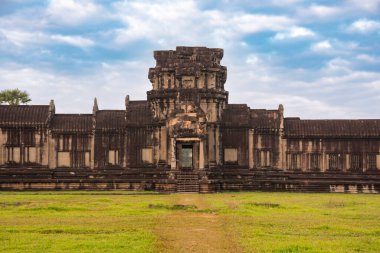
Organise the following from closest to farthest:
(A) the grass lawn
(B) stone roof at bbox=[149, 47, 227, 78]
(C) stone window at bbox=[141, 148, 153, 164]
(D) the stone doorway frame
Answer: (A) the grass lawn
(D) the stone doorway frame
(B) stone roof at bbox=[149, 47, 227, 78]
(C) stone window at bbox=[141, 148, 153, 164]

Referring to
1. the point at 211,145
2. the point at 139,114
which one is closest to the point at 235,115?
the point at 211,145

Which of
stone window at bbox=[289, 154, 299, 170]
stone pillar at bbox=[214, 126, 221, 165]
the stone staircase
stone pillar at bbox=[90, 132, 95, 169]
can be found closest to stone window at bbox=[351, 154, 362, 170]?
stone window at bbox=[289, 154, 299, 170]

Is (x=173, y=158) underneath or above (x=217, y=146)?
underneath

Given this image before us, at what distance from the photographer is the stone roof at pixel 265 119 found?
6316 centimetres

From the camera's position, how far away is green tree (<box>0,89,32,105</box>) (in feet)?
333

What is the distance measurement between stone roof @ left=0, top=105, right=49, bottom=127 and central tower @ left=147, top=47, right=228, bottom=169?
10.9 m

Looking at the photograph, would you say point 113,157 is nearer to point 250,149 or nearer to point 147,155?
point 147,155

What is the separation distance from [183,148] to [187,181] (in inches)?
257

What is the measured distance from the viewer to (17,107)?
64.3m

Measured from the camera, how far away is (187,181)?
55656 millimetres

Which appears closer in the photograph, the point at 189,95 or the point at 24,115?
the point at 189,95

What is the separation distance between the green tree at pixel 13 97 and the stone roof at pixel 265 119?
50.3m

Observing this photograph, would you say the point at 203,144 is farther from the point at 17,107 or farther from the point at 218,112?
the point at 17,107

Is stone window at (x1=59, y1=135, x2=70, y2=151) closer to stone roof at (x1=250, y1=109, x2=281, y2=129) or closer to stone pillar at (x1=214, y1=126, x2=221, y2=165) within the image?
stone pillar at (x1=214, y1=126, x2=221, y2=165)
